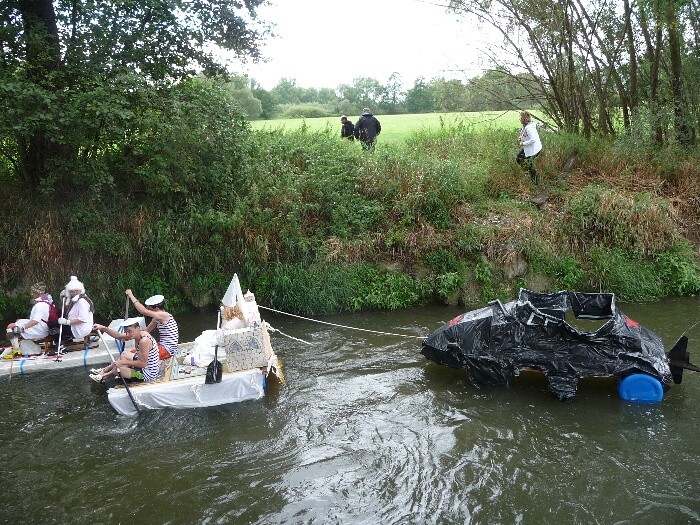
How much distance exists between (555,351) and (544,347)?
0.16 metres

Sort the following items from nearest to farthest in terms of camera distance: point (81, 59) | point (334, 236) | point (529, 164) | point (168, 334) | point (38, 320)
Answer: point (168, 334) < point (38, 320) < point (81, 59) < point (334, 236) < point (529, 164)

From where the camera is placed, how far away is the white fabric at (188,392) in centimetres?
827

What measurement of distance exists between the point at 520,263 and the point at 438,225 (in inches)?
85.3

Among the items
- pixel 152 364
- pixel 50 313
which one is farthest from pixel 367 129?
pixel 152 364

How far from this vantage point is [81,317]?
32.8 ft

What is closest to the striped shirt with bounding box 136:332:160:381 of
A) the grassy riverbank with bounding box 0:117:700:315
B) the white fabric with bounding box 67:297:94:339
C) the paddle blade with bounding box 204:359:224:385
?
the paddle blade with bounding box 204:359:224:385

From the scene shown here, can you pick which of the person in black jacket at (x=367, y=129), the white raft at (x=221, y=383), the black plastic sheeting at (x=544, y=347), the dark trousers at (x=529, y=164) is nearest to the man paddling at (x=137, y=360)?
the white raft at (x=221, y=383)

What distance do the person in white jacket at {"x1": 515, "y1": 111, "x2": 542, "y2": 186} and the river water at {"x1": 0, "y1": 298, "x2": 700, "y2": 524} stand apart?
23.9ft

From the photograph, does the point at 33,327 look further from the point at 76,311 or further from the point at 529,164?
the point at 529,164

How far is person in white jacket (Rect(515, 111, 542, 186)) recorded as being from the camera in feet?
49.1

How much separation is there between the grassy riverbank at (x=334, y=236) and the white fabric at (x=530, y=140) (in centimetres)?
124

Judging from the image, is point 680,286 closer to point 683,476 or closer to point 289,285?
point 683,476

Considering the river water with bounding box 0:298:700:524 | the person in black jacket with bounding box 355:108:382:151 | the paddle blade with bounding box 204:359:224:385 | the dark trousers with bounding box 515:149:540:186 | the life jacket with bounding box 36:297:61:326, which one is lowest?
the river water with bounding box 0:298:700:524

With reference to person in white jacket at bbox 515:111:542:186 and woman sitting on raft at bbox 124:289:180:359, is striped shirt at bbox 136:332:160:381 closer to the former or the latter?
woman sitting on raft at bbox 124:289:180:359
